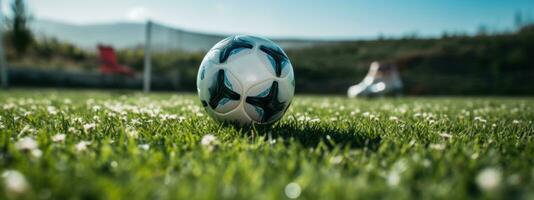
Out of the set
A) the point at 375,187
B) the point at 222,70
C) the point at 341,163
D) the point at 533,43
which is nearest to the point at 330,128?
the point at 222,70

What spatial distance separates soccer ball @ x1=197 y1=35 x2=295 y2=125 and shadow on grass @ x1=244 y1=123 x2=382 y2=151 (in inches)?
7.7

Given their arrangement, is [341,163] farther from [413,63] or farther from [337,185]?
[413,63]

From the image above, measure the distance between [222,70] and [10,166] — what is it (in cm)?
189

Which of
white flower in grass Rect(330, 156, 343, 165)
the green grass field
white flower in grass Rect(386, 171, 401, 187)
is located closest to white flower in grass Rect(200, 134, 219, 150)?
the green grass field

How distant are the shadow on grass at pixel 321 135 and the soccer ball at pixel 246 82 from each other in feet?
0.64

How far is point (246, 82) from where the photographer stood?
347 cm

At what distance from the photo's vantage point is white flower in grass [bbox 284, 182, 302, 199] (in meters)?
1.53

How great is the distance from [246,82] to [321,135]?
799mm

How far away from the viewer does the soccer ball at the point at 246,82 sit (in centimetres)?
348

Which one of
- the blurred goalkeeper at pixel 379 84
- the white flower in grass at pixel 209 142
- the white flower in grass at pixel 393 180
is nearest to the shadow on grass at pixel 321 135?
the white flower in grass at pixel 209 142

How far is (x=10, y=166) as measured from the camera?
1.85 m

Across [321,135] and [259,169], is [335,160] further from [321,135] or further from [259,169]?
[321,135]

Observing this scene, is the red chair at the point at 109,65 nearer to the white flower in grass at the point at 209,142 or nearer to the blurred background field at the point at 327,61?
the blurred background field at the point at 327,61

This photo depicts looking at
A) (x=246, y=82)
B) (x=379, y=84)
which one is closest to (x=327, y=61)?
(x=379, y=84)
